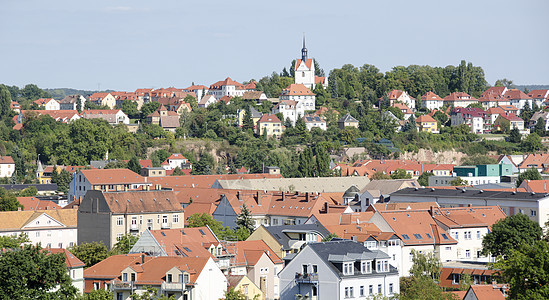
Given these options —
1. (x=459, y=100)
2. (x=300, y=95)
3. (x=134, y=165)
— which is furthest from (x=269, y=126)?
(x=459, y=100)

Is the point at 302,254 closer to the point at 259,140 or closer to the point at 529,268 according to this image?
the point at 529,268

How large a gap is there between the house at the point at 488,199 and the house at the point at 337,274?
25477 mm

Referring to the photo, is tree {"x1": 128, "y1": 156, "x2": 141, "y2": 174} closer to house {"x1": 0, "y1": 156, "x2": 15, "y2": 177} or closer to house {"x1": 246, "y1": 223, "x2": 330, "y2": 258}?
house {"x1": 0, "y1": 156, "x2": 15, "y2": 177}

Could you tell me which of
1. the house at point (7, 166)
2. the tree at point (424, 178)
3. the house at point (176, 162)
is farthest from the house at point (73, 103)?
the tree at point (424, 178)

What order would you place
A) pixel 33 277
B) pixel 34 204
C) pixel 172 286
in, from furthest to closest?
1. pixel 34 204
2. pixel 172 286
3. pixel 33 277

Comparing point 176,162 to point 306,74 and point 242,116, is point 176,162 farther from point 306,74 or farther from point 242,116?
point 306,74

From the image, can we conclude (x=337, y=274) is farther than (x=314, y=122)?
No

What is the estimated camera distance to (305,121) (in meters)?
123

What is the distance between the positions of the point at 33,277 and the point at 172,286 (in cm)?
617

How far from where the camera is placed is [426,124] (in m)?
129

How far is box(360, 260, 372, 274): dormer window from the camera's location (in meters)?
38.1

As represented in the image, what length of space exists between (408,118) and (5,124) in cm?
5148

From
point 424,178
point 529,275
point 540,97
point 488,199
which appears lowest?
point 424,178

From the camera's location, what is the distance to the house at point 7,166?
104 m
